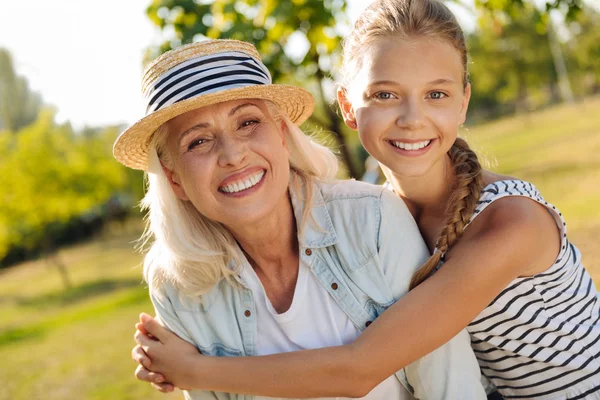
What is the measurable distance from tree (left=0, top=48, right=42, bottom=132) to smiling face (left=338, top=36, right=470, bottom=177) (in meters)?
35.5

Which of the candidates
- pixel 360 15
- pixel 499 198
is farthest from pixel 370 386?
pixel 360 15

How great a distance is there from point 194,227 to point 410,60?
119 cm

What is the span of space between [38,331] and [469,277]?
50.1 feet

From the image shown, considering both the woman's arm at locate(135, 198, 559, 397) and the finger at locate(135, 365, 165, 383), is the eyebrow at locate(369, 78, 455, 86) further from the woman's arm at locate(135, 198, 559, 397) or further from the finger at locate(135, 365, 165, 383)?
the finger at locate(135, 365, 165, 383)

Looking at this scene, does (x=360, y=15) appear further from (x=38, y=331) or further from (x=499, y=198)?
(x=38, y=331)

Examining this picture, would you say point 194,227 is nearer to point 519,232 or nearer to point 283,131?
point 283,131

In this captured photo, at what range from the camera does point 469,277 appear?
2.21 meters

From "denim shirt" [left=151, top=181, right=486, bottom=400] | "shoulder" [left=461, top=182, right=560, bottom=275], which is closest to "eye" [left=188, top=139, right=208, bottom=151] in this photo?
"denim shirt" [left=151, top=181, right=486, bottom=400]

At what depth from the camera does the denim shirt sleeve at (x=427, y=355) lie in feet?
7.82

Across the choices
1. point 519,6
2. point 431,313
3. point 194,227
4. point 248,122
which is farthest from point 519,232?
point 519,6

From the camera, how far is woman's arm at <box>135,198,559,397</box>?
7.25 feet

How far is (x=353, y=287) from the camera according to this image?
2473mm

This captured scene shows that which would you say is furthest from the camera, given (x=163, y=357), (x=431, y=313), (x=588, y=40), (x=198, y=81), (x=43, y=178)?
(x=588, y=40)

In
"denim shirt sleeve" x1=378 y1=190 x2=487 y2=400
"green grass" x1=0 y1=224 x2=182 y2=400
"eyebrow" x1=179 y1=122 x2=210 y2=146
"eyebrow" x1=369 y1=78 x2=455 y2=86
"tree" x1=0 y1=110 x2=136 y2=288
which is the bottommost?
"denim shirt sleeve" x1=378 y1=190 x2=487 y2=400
